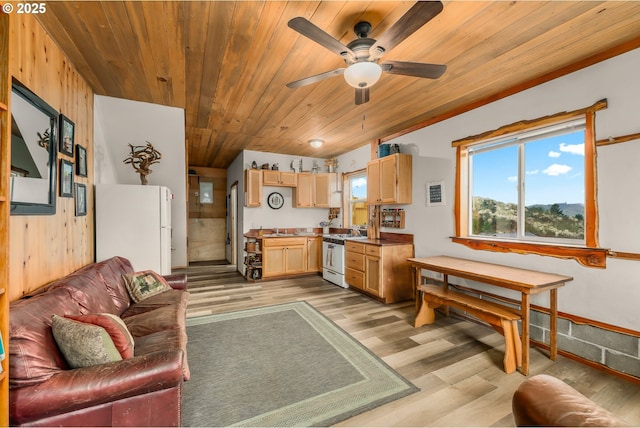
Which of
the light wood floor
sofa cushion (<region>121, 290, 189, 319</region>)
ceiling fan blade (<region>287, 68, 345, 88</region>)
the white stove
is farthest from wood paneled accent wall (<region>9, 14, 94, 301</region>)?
the white stove

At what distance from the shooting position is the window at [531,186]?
2443 mm

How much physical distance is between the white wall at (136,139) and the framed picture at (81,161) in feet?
1.28

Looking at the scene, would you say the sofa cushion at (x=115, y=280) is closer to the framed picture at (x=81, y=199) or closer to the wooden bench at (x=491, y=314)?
the framed picture at (x=81, y=199)

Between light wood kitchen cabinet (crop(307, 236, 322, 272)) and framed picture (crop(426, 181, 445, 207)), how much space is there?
247 cm

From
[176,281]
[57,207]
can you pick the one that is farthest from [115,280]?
[57,207]

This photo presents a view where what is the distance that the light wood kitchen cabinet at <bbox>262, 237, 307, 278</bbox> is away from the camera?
506cm

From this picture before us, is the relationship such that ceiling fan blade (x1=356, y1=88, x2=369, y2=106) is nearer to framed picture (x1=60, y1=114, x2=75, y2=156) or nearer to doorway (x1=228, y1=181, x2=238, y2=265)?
framed picture (x1=60, y1=114, x2=75, y2=156)

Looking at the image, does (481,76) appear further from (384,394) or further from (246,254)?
(246,254)

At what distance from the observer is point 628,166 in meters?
2.07

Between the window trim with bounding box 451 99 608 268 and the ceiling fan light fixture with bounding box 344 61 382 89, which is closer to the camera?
the ceiling fan light fixture with bounding box 344 61 382 89

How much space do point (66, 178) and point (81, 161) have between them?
0.38m

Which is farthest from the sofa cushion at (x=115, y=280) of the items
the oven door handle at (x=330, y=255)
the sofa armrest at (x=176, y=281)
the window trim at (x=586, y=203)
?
the window trim at (x=586, y=203)

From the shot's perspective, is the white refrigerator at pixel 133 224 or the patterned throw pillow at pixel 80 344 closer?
the patterned throw pillow at pixel 80 344

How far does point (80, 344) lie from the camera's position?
1.32 m
